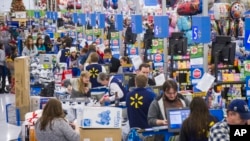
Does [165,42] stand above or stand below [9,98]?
above

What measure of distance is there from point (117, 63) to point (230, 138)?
9258 millimetres

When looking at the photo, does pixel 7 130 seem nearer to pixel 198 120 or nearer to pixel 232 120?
pixel 198 120

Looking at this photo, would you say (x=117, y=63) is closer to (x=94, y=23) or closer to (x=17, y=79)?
(x=17, y=79)

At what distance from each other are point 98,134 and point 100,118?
20cm

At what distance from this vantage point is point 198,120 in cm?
630

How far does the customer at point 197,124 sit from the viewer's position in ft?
20.5

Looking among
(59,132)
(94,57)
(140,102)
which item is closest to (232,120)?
(59,132)

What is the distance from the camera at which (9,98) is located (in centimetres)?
1647

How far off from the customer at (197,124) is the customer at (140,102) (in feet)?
6.42

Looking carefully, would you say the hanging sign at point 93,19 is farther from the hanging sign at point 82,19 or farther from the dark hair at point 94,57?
the dark hair at point 94,57

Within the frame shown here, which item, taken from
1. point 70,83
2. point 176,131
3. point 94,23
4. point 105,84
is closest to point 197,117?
point 176,131

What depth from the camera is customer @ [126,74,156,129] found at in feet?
27.3

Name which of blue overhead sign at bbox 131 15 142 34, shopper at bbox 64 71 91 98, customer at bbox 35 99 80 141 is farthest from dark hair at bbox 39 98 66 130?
blue overhead sign at bbox 131 15 142 34

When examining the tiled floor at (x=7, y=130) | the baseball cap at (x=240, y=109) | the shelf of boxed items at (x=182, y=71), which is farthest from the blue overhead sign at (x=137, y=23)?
the baseball cap at (x=240, y=109)
